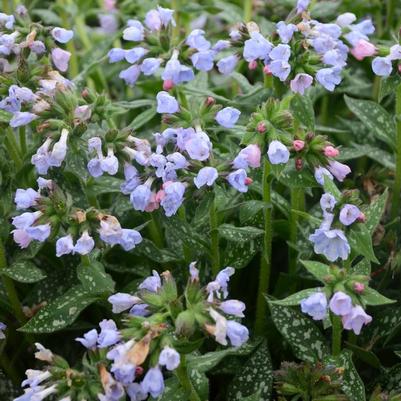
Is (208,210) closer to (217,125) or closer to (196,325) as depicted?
(217,125)

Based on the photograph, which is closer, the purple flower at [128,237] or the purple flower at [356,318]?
the purple flower at [356,318]

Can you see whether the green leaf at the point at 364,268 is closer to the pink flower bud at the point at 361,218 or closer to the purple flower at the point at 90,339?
the pink flower bud at the point at 361,218

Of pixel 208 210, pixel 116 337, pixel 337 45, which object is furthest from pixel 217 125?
pixel 116 337

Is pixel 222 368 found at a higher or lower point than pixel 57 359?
lower

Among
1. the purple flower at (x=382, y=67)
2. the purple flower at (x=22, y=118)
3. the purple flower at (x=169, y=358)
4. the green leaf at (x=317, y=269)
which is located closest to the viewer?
the purple flower at (x=169, y=358)

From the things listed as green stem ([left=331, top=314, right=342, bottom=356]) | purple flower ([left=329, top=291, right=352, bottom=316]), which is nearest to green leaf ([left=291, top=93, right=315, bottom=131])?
green stem ([left=331, top=314, right=342, bottom=356])

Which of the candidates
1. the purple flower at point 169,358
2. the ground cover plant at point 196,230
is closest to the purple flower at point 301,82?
the ground cover plant at point 196,230

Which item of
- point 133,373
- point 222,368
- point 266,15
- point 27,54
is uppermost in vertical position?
point 27,54
